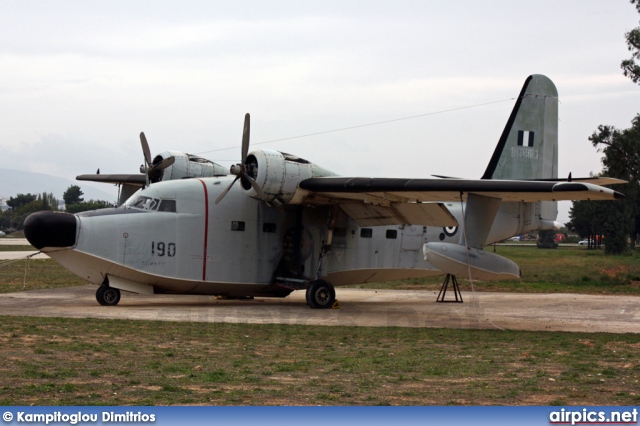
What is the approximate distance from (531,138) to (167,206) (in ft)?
37.5

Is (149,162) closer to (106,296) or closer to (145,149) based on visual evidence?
(145,149)

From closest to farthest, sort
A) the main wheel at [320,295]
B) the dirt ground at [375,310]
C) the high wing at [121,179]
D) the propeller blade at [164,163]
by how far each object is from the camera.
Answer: the dirt ground at [375,310] → the main wheel at [320,295] → the propeller blade at [164,163] → the high wing at [121,179]

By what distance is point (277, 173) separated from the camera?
64.3ft

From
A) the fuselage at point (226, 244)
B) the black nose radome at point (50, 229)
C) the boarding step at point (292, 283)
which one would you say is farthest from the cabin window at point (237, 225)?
the black nose radome at point (50, 229)

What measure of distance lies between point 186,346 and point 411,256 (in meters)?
11.5

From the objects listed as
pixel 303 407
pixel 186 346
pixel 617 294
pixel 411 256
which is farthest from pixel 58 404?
pixel 617 294

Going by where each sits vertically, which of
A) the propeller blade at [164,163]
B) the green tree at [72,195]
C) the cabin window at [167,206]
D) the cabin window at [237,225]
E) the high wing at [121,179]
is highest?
the green tree at [72,195]

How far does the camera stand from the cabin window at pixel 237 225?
69.3 feet

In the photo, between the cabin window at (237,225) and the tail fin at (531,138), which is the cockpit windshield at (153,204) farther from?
the tail fin at (531,138)

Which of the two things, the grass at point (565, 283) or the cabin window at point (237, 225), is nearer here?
the cabin window at point (237, 225)

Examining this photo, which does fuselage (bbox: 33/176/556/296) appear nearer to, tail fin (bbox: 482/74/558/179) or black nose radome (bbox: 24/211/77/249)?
black nose radome (bbox: 24/211/77/249)

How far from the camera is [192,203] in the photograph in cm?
2066

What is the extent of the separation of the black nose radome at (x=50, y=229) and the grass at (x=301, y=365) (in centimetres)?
279

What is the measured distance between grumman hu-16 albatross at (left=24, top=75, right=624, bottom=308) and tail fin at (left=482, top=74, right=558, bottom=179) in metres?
0.49
